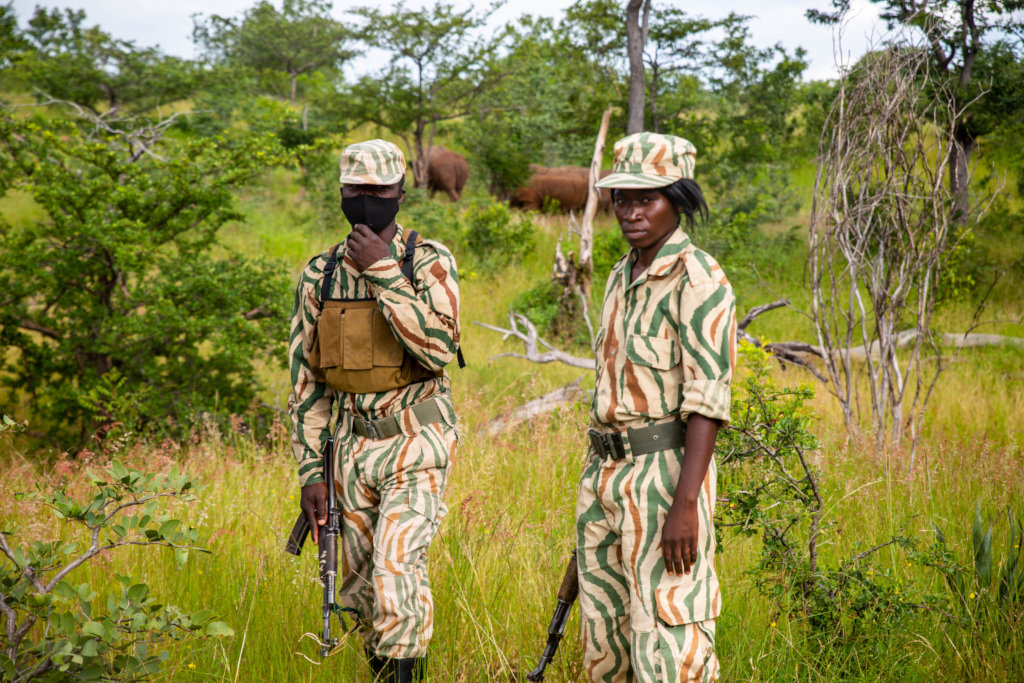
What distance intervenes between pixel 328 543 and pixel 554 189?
14.5 m

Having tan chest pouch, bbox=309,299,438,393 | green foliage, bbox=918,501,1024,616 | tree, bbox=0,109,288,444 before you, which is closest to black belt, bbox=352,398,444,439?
tan chest pouch, bbox=309,299,438,393

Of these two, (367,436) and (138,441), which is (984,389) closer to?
(367,436)

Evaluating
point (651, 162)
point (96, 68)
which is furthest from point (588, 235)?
point (96, 68)

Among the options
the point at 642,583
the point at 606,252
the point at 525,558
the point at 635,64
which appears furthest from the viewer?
the point at 606,252

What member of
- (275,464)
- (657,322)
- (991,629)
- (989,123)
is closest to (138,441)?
(275,464)

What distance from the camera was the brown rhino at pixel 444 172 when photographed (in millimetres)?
17688

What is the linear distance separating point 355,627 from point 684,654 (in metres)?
1.26

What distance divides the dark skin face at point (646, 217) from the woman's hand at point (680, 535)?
704 millimetres

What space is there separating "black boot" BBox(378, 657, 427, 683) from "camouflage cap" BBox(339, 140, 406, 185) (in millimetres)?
1598

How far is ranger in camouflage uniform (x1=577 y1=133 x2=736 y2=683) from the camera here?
2.10 metres

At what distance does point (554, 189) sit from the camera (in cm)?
1656

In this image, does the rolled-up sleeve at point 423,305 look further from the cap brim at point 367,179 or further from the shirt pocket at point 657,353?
the shirt pocket at point 657,353

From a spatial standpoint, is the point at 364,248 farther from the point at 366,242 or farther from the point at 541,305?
the point at 541,305

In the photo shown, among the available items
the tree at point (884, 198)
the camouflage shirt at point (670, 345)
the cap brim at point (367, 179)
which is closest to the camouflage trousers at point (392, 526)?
the camouflage shirt at point (670, 345)
